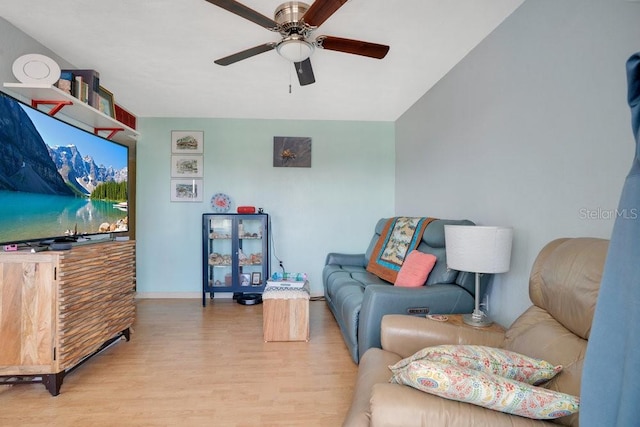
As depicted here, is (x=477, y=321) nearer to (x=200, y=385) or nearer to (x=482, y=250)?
(x=482, y=250)

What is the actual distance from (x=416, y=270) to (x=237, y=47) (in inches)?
84.2

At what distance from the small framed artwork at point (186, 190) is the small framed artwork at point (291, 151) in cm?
103

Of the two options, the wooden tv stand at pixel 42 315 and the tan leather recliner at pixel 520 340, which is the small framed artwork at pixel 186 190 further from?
the tan leather recliner at pixel 520 340

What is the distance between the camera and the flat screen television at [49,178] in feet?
5.83

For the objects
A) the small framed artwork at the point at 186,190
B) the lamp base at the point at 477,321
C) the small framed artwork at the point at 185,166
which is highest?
the small framed artwork at the point at 185,166

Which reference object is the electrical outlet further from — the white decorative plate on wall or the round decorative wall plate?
the white decorative plate on wall

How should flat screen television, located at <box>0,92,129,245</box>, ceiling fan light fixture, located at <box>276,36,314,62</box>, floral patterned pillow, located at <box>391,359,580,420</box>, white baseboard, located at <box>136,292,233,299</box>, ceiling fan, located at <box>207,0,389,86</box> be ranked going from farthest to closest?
white baseboard, located at <box>136,292,233,299</box> < ceiling fan light fixture, located at <box>276,36,314,62</box> < flat screen television, located at <box>0,92,129,245</box> < ceiling fan, located at <box>207,0,389,86</box> < floral patterned pillow, located at <box>391,359,580,420</box>

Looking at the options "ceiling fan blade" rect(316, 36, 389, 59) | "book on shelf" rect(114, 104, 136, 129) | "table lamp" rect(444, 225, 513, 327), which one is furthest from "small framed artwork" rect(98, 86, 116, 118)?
"table lamp" rect(444, 225, 513, 327)

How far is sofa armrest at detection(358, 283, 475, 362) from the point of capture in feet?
6.22

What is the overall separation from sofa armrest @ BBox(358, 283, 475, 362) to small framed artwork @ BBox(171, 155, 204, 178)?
2966mm

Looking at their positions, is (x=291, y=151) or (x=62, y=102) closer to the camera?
(x=62, y=102)

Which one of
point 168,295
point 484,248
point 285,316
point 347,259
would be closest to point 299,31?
point 484,248

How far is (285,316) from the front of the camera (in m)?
2.67

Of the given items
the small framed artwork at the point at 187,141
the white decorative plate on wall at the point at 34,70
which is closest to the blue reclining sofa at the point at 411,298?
the white decorative plate on wall at the point at 34,70
